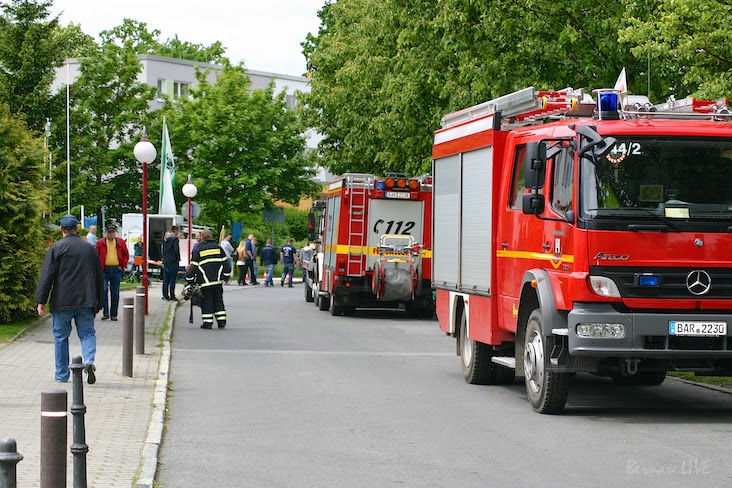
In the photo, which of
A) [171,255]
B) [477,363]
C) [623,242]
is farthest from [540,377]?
[171,255]

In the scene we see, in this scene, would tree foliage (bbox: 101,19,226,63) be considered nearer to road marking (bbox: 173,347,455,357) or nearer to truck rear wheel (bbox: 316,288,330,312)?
truck rear wheel (bbox: 316,288,330,312)

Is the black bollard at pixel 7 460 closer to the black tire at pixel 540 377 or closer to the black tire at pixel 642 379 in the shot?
the black tire at pixel 540 377

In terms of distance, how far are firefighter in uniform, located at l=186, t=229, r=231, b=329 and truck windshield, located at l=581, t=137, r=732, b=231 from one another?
1232cm

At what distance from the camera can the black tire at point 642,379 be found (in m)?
14.7

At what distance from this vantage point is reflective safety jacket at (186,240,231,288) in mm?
22875

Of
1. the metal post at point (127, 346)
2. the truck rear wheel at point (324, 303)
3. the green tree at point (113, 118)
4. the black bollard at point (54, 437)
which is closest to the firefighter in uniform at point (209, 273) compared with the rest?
the truck rear wheel at point (324, 303)

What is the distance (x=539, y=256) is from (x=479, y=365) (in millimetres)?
2692

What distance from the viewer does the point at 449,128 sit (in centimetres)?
1567

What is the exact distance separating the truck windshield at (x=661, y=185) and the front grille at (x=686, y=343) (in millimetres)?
977

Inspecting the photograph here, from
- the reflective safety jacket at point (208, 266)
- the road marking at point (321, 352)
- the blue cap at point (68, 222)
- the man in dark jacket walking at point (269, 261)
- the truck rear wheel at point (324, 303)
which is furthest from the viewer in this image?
the man in dark jacket walking at point (269, 261)

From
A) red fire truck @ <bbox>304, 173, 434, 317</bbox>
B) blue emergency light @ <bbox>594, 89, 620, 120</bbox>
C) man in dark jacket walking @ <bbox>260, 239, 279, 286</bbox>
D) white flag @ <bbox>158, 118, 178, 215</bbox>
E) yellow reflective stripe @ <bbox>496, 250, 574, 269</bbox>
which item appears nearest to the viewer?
yellow reflective stripe @ <bbox>496, 250, 574, 269</bbox>

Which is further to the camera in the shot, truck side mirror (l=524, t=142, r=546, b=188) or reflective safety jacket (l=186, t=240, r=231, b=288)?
reflective safety jacket (l=186, t=240, r=231, b=288)

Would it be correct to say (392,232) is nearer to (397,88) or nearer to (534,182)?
(397,88)

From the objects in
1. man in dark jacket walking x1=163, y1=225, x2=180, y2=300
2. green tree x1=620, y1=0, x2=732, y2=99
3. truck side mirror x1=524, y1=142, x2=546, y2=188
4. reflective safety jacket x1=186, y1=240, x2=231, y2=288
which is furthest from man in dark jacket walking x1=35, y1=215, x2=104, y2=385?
man in dark jacket walking x1=163, y1=225, x2=180, y2=300
